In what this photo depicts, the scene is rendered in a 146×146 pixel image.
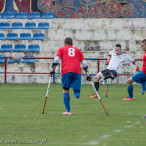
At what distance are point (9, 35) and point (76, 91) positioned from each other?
2116 cm

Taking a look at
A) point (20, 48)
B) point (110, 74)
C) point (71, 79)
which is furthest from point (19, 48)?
point (71, 79)

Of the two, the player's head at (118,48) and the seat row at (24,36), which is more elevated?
the seat row at (24,36)

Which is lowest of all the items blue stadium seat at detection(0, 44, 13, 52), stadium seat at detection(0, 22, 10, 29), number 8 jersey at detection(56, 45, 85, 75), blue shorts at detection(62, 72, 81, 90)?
blue shorts at detection(62, 72, 81, 90)

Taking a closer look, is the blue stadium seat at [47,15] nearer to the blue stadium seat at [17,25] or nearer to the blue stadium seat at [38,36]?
the blue stadium seat at [17,25]

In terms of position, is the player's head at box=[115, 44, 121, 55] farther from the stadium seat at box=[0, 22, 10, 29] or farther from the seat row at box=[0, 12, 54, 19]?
the seat row at box=[0, 12, 54, 19]

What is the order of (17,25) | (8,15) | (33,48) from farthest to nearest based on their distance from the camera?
(8,15)
(17,25)
(33,48)

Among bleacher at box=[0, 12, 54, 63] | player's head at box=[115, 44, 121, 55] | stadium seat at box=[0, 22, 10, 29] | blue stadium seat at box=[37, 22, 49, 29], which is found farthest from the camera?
stadium seat at box=[0, 22, 10, 29]

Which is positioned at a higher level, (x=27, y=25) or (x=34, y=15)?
(x=34, y=15)

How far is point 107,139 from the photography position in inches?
312

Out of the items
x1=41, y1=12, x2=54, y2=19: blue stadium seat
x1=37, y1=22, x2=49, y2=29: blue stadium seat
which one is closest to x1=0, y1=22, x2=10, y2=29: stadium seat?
x1=37, y1=22, x2=49, y2=29: blue stadium seat

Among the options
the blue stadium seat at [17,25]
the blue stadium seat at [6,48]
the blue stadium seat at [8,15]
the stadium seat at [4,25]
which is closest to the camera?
the blue stadium seat at [6,48]

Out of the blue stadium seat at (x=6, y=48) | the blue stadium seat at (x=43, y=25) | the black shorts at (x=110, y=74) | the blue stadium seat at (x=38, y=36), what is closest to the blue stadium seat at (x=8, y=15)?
the blue stadium seat at (x=43, y=25)

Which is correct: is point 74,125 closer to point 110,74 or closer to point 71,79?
point 71,79

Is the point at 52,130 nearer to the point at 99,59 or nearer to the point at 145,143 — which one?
the point at 145,143
